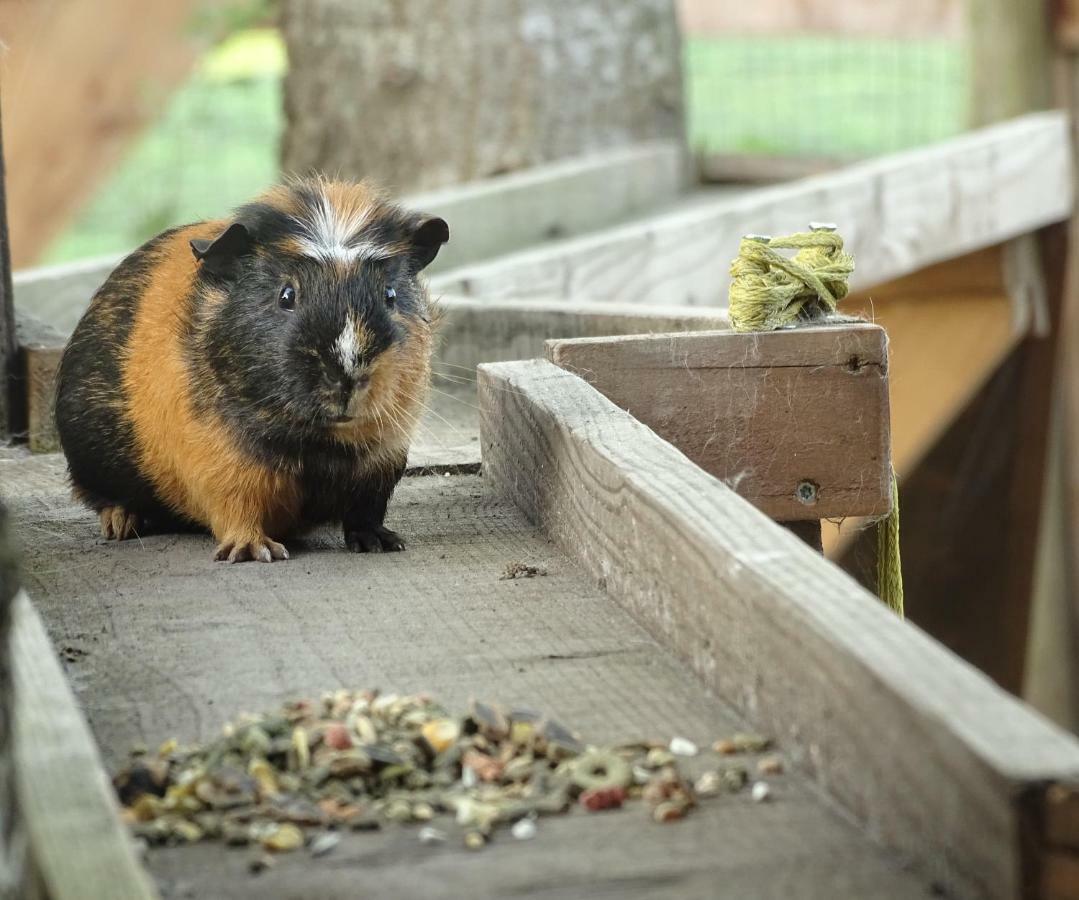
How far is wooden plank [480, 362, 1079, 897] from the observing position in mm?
1513

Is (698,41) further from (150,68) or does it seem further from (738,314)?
(738,314)

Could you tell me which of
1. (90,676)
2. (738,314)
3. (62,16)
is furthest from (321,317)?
(62,16)

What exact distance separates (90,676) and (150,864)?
64cm

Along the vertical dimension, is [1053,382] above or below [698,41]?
below

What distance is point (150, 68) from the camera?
10.0 metres

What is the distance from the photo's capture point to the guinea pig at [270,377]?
3.11m

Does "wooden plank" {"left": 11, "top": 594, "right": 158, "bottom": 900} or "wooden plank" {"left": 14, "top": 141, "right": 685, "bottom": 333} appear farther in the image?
"wooden plank" {"left": 14, "top": 141, "right": 685, "bottom": 333}

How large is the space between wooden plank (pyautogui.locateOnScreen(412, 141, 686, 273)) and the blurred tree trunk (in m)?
0.26

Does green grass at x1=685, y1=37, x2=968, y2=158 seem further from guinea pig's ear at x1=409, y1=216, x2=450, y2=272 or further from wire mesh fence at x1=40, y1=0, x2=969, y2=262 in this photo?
guinea pig's ear at x1=409, y1=216, x2=450, y2=272

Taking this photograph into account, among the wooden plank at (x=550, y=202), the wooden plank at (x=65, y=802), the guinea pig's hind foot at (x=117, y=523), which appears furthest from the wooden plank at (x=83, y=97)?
the wooden plank at (x=65, y=802)

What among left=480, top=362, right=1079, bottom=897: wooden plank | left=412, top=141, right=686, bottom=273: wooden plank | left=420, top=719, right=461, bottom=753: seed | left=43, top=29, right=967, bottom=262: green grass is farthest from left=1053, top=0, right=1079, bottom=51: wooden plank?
left=420, top=719, right=461, bottom=753: seed

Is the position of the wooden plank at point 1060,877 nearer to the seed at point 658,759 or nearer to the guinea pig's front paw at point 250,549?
the seed at point 658,759

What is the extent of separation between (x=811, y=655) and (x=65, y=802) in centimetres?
82

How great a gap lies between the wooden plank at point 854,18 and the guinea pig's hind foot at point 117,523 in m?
9.20
